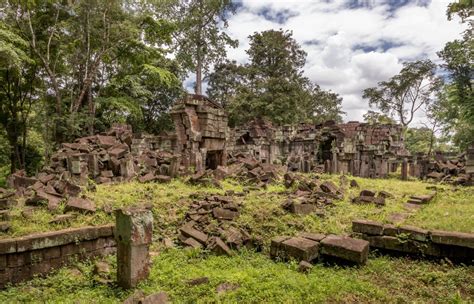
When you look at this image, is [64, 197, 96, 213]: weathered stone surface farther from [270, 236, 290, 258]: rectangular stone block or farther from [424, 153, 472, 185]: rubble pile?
[424, 153, 472, 185]: rubble pile

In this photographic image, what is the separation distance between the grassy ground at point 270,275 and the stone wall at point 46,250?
0.24 meters

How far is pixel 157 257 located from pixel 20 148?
56.3 ft

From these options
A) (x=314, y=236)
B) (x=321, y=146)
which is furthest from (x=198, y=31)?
(x=314, y=236)

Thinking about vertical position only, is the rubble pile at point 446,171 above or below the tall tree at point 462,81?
below

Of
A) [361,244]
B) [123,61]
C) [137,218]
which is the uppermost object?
[123,61]

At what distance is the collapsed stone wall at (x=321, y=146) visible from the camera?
1950 centimetres

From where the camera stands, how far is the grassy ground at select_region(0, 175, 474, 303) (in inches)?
155

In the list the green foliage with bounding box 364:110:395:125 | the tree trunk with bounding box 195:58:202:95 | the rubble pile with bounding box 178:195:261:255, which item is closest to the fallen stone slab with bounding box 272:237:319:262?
the rubble pile with bounding box 178:195:261:255

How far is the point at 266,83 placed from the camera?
27.6 meters

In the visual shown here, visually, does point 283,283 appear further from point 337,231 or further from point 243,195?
point 243,195

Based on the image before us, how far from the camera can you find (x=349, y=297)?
12.7 ft

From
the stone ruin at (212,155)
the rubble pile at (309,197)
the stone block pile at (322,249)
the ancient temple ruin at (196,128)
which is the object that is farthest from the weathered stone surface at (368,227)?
the ancient temple ruin at (196,128)

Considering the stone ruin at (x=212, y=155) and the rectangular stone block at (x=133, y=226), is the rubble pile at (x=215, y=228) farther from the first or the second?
the stone ruin at (x=212, y=155)

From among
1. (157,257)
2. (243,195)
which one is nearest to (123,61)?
(243,195)
